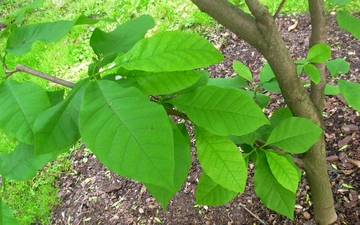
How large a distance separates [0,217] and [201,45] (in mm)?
698

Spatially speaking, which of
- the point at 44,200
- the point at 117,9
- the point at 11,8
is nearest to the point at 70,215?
the point at 44,200

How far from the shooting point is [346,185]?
2004 millimetres

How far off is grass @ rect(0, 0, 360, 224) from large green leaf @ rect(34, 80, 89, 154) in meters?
2.06

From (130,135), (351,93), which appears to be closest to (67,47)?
(351,93)

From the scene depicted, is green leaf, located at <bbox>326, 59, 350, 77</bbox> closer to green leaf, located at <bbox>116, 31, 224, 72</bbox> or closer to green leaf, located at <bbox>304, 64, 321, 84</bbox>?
green leaf, located at <bbox>304, 64, 321, 84</bbox>

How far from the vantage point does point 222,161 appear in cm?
101

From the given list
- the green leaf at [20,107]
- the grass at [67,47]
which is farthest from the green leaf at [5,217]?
the grass at [67,47]

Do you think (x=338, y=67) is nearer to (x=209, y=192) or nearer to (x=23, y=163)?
(x=209, y=192)

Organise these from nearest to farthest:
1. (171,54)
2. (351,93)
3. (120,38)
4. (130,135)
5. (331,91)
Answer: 1. (130,135)
2. (171,54)
3. (120,38)
4. (351,93)
5. (331,91)

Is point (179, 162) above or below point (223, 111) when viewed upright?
below

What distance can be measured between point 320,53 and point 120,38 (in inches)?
25.8

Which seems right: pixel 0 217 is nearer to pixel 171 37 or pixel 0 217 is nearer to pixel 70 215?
pixel 171 37

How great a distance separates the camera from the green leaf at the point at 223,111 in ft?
3.06

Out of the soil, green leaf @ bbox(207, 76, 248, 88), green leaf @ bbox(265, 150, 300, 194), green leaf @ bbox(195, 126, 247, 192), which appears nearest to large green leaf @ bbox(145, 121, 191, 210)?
green leaf @ bbox(195, 126, 247, 192)
